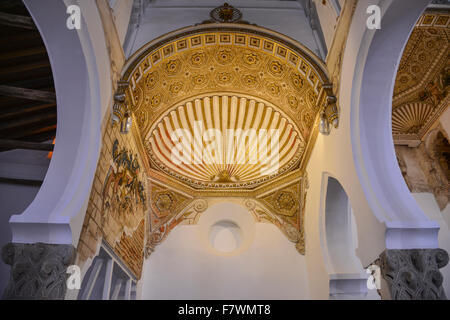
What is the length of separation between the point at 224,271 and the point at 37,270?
608 cm

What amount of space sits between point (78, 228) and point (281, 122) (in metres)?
6.38

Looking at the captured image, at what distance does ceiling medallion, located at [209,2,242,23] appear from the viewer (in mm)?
7128

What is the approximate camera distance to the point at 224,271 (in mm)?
8953

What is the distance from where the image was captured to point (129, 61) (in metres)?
6.26

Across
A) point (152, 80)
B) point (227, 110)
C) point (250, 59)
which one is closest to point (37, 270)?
point (152, 80)

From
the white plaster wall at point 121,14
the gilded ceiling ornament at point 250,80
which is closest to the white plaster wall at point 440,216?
the gilded ceiling ornament at point 250,80

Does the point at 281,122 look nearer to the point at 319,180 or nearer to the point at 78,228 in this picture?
the point at 319,180

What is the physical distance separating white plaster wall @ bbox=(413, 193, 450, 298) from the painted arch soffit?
3.49 meters

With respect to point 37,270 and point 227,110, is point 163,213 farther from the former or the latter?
point 37,270

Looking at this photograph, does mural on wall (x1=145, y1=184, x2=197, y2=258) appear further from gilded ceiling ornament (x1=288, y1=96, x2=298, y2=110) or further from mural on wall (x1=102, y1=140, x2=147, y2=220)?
gilded ceiling ornament (x1=288, y1=96, x2=298, y2=110)

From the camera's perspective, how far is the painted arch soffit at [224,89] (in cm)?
667

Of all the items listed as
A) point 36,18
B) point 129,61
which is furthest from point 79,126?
point 129,61

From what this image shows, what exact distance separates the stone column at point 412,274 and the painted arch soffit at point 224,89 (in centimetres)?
303
